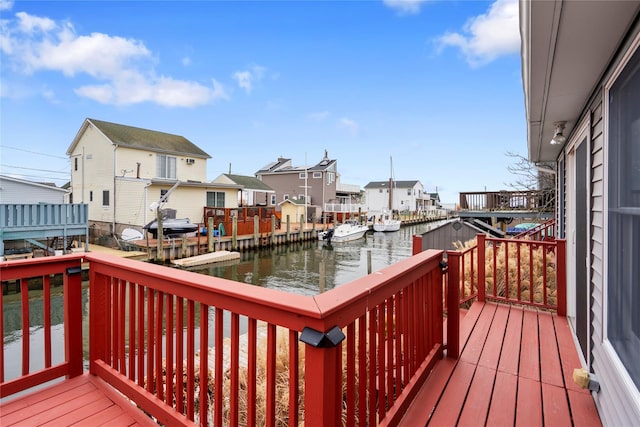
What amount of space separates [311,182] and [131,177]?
1684cm

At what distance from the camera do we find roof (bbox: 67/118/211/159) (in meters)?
16.8

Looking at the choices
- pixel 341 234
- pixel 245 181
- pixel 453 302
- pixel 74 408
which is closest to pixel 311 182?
pixel 245 181

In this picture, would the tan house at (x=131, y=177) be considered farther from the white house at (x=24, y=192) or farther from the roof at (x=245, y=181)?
the roof at (x=245, y=181)

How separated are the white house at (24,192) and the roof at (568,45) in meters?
17.1

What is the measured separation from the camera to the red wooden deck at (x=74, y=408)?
5.68ft

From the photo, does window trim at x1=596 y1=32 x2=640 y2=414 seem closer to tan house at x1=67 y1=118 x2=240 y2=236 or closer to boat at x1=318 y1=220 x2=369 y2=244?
tan house at x1=67 y1=118 x2=240 y2=236

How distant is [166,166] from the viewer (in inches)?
725

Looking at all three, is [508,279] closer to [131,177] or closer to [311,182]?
[131,177]

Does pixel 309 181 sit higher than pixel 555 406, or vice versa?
pixel 309 181

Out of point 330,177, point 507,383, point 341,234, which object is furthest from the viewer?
point 330,177

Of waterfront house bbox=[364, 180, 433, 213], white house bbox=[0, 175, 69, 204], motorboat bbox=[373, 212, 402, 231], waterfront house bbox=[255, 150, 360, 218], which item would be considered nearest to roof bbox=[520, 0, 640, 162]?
white house bbox=[0, 175, 69, 204]

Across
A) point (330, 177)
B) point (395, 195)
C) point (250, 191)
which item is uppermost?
point (330, 177)

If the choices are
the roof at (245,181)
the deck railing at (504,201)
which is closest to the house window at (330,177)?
the roof at (245,181)

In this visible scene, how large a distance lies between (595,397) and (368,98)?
1805 centimetres
